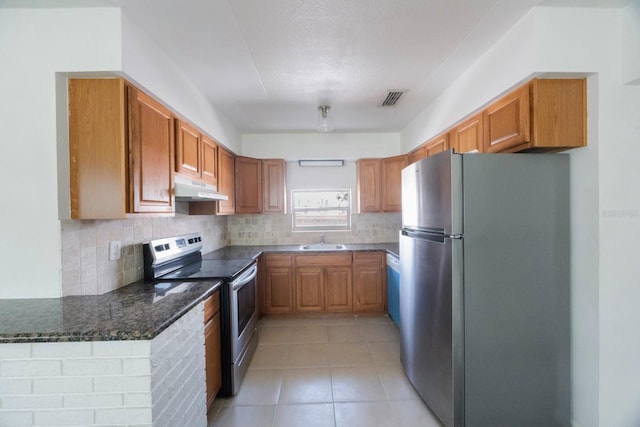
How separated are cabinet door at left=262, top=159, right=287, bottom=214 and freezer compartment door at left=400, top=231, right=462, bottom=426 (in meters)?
2.00

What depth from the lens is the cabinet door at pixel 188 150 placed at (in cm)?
210

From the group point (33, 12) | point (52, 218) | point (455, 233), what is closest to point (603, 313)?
point (455, 233)

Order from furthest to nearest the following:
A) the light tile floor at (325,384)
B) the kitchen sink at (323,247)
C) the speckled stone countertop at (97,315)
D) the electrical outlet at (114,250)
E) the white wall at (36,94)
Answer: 1. the kitchen sink at (323,247)
2. the light tile floor at (325,384)
3. the electrical outlet at (114,250)
4. the white wall at (36,94)
5. the speckled stone countertop at (97,315)

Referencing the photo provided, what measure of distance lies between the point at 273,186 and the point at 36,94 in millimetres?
2514

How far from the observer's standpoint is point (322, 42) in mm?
1792

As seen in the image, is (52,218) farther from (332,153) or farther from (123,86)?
(332,153)

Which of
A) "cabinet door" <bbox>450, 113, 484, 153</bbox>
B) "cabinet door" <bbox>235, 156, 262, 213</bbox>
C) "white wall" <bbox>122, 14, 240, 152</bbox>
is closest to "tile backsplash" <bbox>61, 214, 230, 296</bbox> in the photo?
"white wall" <bbox>122, 14, 240, 152</bbox>

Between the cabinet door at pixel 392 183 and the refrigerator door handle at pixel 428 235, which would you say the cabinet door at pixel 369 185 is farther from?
the refrigerator door handle at pixel 428 235

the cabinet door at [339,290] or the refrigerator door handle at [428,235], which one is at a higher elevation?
the refrigerator door handle at [428,235]

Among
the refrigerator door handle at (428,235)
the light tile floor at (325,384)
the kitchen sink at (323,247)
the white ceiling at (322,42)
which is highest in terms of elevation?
the white ceiling at (322,42)

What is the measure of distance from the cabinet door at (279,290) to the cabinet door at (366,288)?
2.73 ft

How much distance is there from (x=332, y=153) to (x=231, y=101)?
1.63 m

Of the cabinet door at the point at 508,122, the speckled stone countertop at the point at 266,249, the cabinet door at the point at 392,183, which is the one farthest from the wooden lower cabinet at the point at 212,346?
the cabinet door at the point at 392,183

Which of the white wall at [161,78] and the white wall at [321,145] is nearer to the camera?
the white wall at [161,78]
